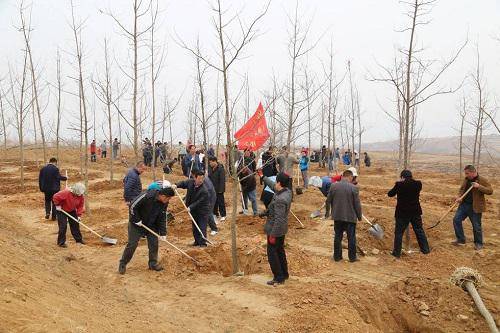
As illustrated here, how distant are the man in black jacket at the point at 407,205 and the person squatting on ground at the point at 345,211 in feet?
2.74

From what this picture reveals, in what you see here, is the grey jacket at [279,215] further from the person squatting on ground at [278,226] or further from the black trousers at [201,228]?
the black trousers at [201,228]

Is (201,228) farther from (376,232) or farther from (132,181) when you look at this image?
(376,232)

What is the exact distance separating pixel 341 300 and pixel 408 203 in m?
2.95

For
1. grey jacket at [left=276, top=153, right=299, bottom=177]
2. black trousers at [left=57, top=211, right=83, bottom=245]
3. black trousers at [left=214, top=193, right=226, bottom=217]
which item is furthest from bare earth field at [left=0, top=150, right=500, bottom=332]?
grey jacket at [left=276, top=153, right=299, bottom=177]

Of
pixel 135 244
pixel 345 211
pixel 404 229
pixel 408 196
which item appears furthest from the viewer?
pixel 404 229

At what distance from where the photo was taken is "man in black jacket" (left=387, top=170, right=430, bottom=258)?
7242 millimetres

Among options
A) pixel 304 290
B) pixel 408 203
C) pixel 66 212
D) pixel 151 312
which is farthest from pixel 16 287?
pixel 408 203

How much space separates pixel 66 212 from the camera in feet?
25.5

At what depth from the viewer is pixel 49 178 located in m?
9.94

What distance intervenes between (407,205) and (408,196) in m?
0.16

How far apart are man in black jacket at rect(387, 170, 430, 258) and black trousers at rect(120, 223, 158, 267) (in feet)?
13.3

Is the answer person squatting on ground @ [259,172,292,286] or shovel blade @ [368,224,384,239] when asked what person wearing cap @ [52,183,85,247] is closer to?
person squatting on ground @ [259,172,292,286]

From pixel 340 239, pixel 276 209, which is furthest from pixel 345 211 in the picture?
pixel 276 209

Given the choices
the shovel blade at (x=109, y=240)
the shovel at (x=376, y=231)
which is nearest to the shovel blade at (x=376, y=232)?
the shovel at (x=376, y=231)
